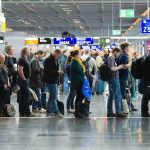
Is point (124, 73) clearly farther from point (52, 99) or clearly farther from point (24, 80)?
point (24, 80)

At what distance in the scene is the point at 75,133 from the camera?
1024cm

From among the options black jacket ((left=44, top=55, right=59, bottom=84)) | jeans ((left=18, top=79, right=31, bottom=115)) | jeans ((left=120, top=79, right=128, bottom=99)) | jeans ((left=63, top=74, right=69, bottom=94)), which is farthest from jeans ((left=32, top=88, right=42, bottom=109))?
jeans ((left=63, top=74, right=69, bottom=94))

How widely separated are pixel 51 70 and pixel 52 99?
72 centimetres

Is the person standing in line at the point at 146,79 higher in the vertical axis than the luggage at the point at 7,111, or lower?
higher

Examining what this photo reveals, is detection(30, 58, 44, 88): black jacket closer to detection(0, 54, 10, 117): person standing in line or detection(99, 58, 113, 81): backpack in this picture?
detection(0, 54, 10, 117): person standing in line

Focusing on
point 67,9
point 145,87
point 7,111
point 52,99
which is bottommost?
point 7,111

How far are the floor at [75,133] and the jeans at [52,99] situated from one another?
0.91 ft

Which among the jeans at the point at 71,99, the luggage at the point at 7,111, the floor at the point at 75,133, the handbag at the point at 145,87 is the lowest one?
the floor at the point at 75,133

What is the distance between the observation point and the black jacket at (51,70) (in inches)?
497

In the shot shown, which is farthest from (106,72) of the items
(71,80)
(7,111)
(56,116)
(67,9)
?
(67,9)

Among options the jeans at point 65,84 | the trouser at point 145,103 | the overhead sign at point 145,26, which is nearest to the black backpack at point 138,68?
the trouser at point 145,103

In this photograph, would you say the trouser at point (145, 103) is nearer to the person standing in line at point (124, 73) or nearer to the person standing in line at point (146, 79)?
the person standing in line at point (146, 79)

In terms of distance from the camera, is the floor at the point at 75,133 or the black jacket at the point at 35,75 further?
the black jacket at the point at 35,75

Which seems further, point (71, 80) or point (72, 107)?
point (72, 107)
